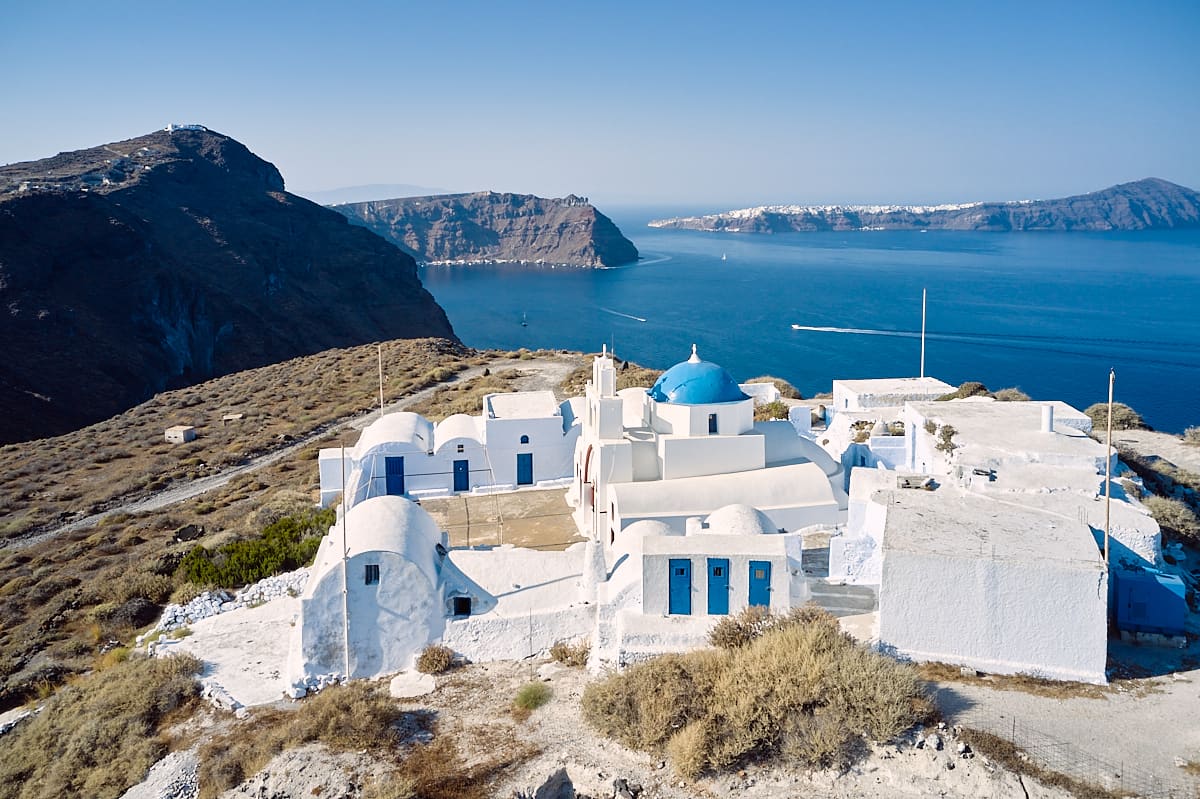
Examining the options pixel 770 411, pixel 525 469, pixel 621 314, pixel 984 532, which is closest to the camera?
pixel 984 532

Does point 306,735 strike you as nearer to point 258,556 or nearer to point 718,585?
point 718,585

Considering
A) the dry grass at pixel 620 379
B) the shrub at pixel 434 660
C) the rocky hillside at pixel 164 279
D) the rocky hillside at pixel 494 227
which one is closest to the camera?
the shrub at pixel 434 660

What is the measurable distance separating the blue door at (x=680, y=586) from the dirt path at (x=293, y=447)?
62.0 feet

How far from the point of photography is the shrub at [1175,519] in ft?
54.7

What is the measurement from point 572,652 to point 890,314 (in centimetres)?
7653

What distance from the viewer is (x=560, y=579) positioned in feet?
47.3

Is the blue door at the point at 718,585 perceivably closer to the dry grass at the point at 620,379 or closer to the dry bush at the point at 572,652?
the dry bush at the point at 572,652

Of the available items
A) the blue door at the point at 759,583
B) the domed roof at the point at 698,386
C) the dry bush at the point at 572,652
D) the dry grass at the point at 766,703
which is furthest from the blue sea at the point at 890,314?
the dry bush at the point at 572,652

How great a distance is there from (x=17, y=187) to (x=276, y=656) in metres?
67.1

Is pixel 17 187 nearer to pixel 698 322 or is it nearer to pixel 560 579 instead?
pixel 698 322

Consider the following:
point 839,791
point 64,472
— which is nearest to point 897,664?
point 839,791

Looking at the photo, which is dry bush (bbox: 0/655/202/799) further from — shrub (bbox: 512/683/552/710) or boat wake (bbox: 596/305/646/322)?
boat wake (bbox: 596/305/646/322)

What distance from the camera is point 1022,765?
9984mm

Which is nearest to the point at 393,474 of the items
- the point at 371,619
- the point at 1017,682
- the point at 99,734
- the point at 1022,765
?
the point at 371,619
